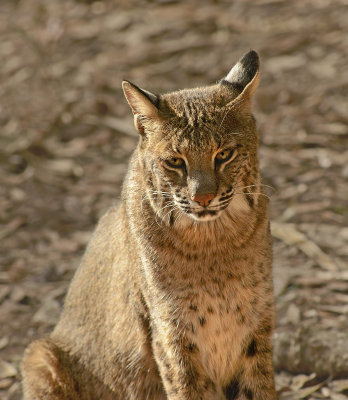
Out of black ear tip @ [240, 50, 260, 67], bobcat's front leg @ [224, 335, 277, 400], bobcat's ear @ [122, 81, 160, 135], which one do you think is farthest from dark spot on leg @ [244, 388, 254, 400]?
black ear tip @ [240, 50, 260, 67]

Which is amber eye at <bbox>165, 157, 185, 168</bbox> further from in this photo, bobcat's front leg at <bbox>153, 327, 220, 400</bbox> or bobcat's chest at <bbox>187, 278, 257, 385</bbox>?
bobcat's front leg at <bbox>153, 327, 220, 400</bbox>

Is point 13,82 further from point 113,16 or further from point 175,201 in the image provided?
point 175,201

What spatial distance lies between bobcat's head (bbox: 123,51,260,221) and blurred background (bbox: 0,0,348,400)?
5.46ft

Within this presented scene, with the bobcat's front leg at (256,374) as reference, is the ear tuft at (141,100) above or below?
above

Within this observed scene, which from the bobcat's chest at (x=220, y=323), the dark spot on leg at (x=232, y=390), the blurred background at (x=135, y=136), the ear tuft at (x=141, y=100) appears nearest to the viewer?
the ear tuft at (x=141, y=100)

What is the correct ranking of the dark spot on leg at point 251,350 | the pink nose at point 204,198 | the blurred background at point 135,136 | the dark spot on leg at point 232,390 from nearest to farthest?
the pink nose at point 204,198, the dark spot on leg at point 251,350, the dark spot on leg at point 232,390, the blurred background at point 135,136

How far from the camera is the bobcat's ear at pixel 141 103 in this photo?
411 cm

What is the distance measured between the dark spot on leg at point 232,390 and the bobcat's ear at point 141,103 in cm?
151

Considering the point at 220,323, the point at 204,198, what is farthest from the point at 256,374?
the point at 204,198

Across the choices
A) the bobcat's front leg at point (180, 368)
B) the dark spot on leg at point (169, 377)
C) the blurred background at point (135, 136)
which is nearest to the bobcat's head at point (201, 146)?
the bobcat's front leg at point (180, 368)

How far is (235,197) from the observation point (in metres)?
4.19

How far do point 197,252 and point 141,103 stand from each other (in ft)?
2.84

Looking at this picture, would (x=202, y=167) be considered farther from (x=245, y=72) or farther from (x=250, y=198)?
(x=245, y=72)

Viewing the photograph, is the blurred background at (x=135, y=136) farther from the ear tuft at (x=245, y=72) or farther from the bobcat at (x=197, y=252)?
the ear tuft at (x=245, y=72)
